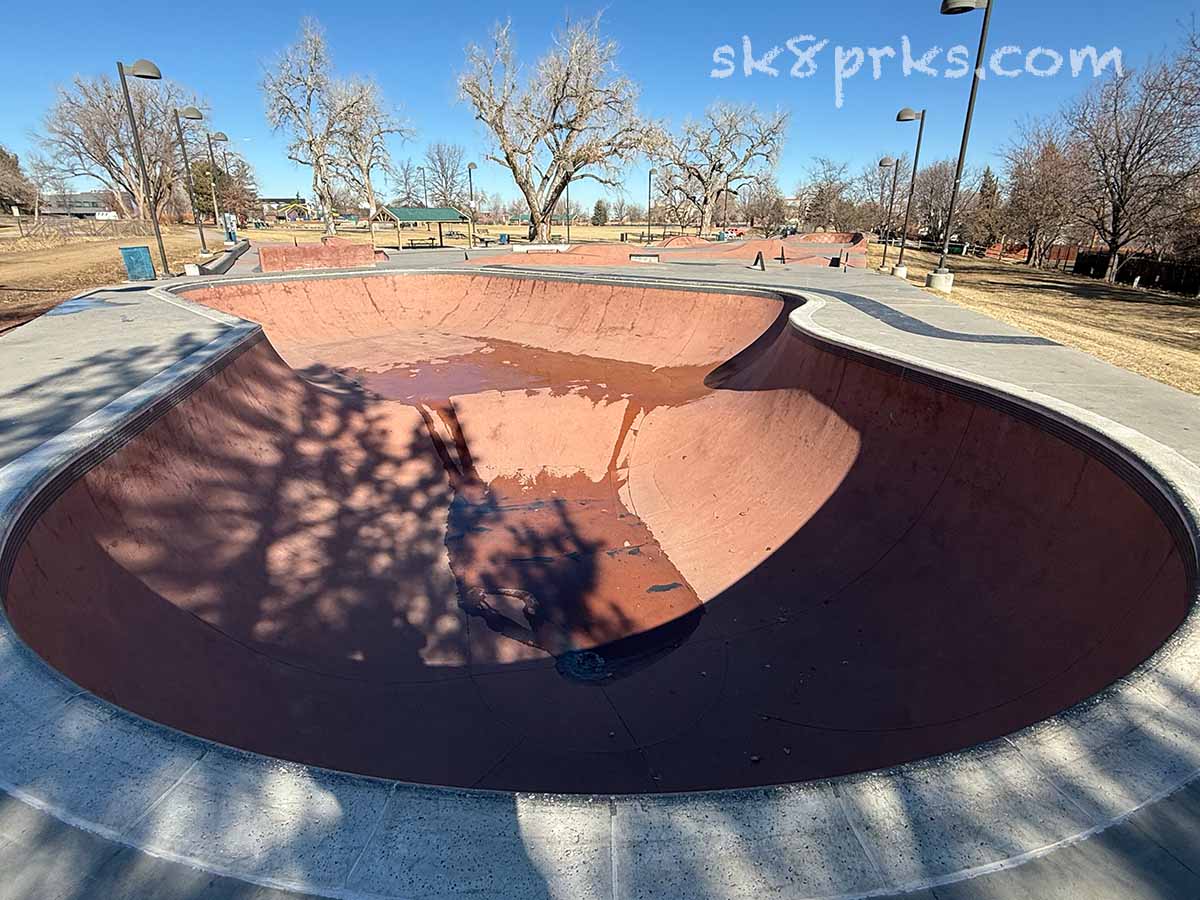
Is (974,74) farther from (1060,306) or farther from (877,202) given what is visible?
(877,202)

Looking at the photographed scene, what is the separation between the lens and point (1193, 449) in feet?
14.6

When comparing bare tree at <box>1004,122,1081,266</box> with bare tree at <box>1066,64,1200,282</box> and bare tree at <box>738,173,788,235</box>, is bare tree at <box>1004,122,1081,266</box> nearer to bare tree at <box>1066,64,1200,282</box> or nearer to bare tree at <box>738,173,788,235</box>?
bare tree at <box>1066,64,1200,282</box>

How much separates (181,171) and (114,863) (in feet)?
273

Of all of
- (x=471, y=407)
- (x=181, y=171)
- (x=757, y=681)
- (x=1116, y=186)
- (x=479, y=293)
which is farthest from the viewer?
(x=181, y=171)

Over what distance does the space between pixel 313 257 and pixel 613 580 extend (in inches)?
874

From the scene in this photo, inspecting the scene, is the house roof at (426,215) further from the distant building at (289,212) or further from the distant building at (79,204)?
the distant building at (79,204)

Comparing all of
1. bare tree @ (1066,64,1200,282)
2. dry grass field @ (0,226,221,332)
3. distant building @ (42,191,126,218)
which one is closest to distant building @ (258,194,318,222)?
distant building @ (42,191,126,218)

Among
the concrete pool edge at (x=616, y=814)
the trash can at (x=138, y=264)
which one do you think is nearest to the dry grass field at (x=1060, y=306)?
the trash can at (x=138, y=264)

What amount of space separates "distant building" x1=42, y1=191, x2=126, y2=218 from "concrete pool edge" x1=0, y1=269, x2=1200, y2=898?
11668cm

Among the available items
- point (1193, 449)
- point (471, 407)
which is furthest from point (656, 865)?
point (471, 407)

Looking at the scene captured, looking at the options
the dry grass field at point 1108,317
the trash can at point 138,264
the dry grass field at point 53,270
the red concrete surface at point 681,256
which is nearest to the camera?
the dry grass field at point 1108,317

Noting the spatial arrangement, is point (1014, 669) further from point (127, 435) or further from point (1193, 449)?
point (127, 435)

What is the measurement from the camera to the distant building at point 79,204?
9062 cm

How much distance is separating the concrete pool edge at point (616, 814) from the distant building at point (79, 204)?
116676 millimetres
